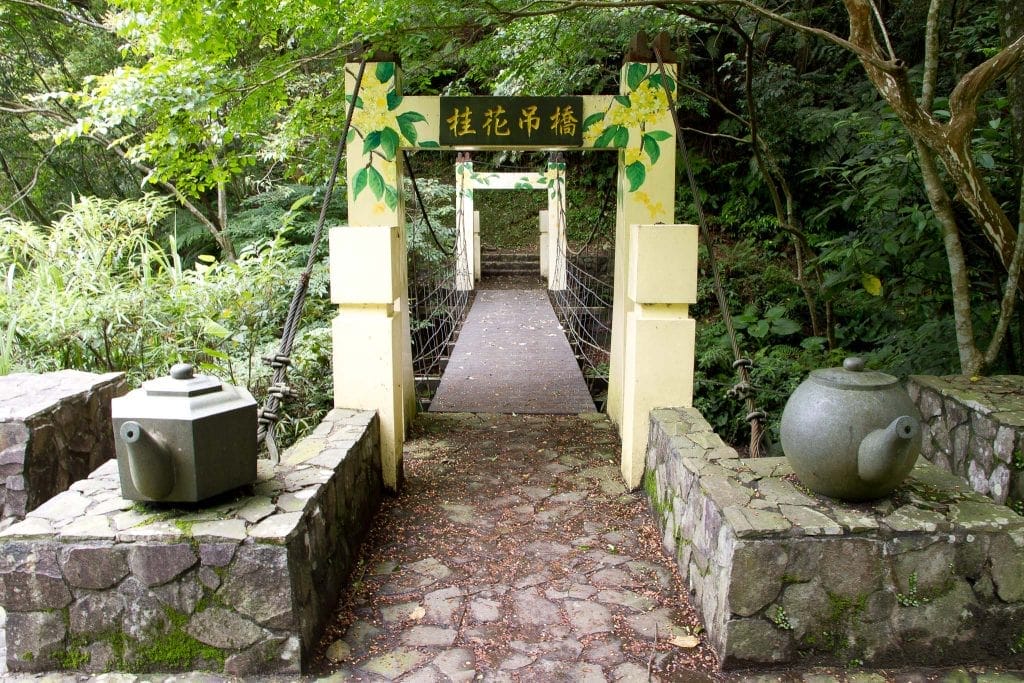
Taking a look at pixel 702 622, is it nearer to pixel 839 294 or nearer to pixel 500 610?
pixel 500 610

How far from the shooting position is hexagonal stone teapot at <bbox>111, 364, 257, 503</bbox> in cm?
144

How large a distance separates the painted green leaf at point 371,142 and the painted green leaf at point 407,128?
0.09 metres

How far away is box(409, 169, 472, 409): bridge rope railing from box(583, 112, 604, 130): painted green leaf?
2115mm

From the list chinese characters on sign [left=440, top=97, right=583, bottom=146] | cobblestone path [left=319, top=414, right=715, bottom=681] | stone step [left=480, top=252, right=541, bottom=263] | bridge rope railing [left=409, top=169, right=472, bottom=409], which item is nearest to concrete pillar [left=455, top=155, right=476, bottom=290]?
bridge rope railing [left=409, top=169, right=472, bottom=409]

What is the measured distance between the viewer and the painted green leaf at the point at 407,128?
104 inches

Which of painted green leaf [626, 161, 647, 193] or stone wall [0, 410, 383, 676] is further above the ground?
painted green leaf [626, 161, 647, 193]

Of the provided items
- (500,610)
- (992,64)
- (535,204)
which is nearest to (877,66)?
(992,64)

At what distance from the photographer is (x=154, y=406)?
1483 mm

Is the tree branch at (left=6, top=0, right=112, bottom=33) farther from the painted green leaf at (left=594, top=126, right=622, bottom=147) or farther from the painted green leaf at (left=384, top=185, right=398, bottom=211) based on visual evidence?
the painted green leaf at (left=594, top=126, right=622, bottom=147)

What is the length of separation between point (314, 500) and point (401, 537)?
625 mm

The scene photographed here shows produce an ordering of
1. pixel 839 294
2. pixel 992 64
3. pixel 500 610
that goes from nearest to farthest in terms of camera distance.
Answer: pixel 500 610, pixel 992 64, pixel 839 294

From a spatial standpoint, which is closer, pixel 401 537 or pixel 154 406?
pixel 154 406

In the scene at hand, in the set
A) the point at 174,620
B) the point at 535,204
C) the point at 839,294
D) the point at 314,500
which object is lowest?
the point at 174,620

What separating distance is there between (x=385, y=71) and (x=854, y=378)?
1894 mm
